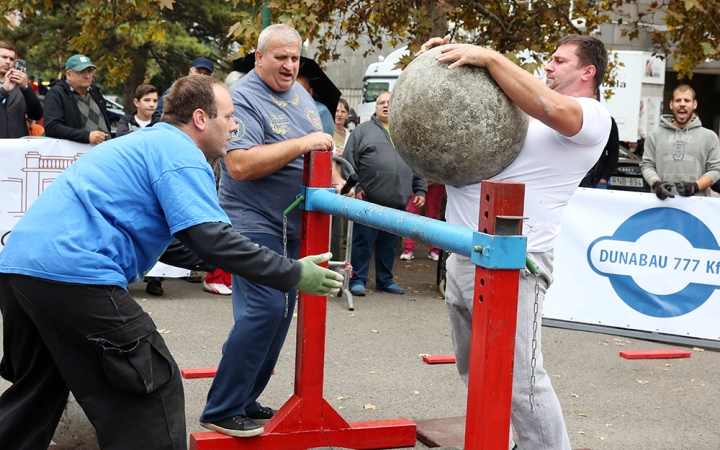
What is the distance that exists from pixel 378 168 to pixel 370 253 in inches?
38.4

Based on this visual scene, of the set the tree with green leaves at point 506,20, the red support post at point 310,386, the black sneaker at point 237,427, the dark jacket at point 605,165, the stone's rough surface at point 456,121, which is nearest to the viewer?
the stone's rough surface at point 456,121

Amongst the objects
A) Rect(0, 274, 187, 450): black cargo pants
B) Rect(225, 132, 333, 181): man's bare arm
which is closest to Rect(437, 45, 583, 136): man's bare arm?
Rect(225, 132, 333, 181): man's bare arm

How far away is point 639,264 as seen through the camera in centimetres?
783

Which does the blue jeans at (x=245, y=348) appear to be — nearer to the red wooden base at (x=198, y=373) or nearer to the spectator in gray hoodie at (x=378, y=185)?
the red wooden base at (x=198, y=373)

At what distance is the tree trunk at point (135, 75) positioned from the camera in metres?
22.4

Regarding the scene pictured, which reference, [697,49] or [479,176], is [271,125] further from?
[697,49]

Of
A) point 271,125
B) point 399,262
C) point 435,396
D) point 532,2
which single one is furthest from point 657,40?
point 271,125

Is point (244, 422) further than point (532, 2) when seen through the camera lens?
No

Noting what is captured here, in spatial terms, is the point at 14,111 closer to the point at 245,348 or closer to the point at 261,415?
the point at 261,415

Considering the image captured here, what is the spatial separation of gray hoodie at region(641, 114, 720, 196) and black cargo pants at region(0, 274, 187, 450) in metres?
6.55

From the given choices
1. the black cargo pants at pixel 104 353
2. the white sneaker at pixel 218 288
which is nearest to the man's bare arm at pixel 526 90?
the black cargo pants at pixel 104 353

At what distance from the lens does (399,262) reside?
38.5ft

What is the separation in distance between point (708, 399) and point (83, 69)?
21.9 feet

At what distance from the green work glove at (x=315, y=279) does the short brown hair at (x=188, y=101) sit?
0.72 m
